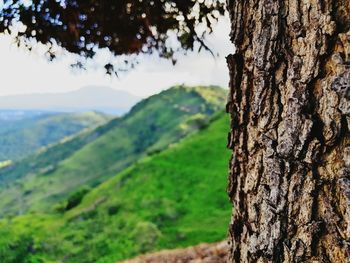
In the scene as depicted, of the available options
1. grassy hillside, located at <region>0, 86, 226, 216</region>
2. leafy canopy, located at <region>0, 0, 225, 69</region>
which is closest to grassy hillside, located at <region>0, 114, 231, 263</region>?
leafy canopy, located at <region>0, 0, 225, 69</region>

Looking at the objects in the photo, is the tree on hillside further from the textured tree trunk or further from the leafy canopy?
the leafy canopy

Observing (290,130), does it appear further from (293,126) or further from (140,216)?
(140,216)

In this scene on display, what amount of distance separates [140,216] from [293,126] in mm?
30323

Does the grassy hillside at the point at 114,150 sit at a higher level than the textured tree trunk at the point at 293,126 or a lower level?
lower

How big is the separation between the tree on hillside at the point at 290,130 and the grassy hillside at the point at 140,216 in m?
19.4

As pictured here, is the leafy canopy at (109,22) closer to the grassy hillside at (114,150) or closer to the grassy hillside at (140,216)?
the grassy hillside at (140,216)

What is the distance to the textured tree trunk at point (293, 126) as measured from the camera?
2.81 m

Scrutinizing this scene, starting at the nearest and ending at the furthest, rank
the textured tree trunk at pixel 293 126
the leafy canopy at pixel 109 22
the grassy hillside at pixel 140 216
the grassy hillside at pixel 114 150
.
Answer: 1. the textured tree trunk at pixel 293 126
2. the leafy canopy at pixel 109 22
3. the grassy hillside at pixel 140 216
4. the grassy hillside at pixel 114 150

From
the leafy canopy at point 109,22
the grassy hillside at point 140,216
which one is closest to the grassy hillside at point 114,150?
the grassy hillside at point 140,216

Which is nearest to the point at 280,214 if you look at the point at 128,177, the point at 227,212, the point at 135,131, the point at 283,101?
the point at 283,101

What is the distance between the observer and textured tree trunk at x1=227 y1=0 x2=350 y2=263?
2809mm

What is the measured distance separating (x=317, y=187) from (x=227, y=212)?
85.5ft

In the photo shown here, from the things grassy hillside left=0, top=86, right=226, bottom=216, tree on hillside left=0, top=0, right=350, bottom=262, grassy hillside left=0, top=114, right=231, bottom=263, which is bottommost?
grassy hillside left=0, top=86, right=226, bottom=216

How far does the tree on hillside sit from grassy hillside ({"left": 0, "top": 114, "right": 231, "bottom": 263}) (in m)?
19.4
